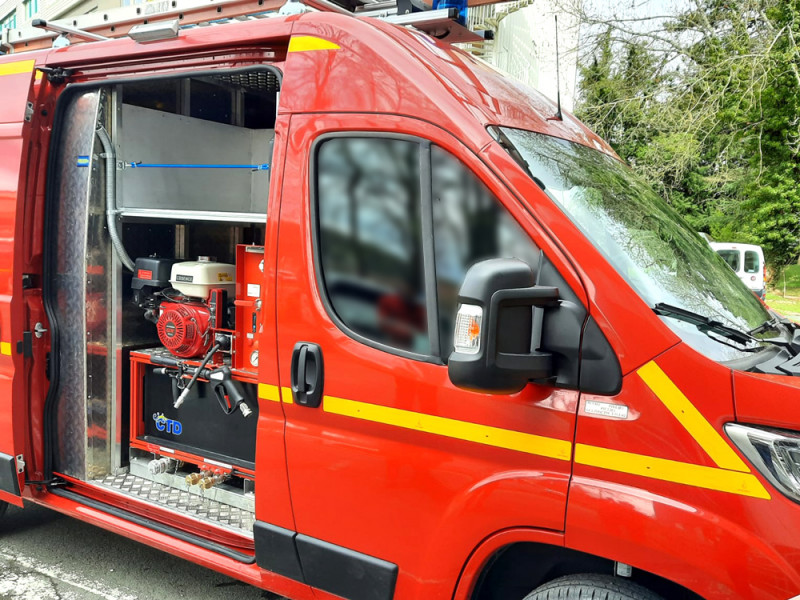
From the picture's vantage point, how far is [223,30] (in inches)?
130

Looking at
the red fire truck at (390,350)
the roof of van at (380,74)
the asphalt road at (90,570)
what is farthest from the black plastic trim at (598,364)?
the asphalt road at (90,570)

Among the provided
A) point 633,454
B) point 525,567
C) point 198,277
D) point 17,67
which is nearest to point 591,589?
point 525,567

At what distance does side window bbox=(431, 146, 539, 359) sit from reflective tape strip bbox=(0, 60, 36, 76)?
2.47 meters

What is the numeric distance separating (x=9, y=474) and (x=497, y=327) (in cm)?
300

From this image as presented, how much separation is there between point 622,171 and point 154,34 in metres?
2.15

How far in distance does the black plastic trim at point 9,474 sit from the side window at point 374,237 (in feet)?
7.14

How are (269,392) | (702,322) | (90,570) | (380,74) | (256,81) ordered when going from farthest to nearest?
1. (256,81)
2. (90,570)
3. (269,392)
4. (380,74)
5. (702,322)

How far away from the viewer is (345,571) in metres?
2.89

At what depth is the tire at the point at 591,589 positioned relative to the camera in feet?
7.67

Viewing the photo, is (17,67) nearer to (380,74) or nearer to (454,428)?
(380,74)

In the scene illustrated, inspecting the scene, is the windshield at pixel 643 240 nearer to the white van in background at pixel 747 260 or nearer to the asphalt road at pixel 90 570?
the asphalt road at pixel 90 570

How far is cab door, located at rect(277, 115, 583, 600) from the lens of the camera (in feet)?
8.20

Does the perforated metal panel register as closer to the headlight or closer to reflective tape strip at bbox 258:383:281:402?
reflective tape strip at bbox 258:383:281:402

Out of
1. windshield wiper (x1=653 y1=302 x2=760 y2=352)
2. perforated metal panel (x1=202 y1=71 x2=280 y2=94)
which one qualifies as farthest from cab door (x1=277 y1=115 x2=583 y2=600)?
perforated metal panel (x1=202 y1=71 x2=280 y2=94)
